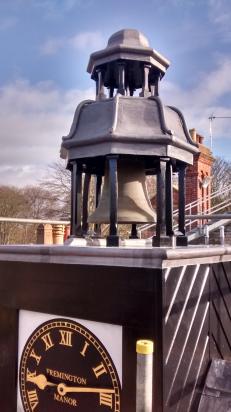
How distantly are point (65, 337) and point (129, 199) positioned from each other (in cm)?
152

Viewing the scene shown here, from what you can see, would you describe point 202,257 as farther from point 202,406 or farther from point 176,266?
point 202,406

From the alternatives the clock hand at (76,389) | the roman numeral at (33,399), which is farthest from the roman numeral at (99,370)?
the roman numeral at (33,399)

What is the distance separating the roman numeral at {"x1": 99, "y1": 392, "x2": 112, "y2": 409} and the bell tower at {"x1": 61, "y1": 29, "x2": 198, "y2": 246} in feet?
3.94

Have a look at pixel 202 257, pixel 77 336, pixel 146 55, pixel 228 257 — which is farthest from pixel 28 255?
pixel 146 55

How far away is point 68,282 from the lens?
2.99 meters

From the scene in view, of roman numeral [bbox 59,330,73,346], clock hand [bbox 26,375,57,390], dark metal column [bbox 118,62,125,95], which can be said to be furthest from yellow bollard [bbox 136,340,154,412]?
dark metal column [bbox 118,62,125,95]

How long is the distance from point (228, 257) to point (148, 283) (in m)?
1.17

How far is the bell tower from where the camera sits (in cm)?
328

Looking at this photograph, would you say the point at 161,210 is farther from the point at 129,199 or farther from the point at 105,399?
the point at 105,399

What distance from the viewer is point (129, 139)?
3.25 meters

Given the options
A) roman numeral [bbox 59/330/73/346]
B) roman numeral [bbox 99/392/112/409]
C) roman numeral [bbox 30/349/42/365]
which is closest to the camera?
roman numeral [bbox 99/392/112/409]

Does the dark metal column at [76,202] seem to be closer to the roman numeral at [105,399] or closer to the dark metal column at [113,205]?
the dark metal column at [113,205]

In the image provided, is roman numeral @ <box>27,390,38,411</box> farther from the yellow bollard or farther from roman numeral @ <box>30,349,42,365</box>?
the yellow bollard

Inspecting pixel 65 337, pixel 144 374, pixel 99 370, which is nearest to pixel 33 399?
pixel 65 337
